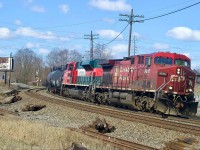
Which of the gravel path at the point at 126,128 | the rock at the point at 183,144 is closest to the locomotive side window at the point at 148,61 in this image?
the gravel path at the point at 126,128

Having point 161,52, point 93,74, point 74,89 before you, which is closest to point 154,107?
point 161,52

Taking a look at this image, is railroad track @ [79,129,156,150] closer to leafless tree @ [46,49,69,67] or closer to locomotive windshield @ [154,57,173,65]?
locomotive windshield @ [154,57,173,65]

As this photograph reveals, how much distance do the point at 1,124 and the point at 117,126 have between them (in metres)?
4.97

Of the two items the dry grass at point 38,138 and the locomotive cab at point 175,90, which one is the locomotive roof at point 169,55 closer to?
the locomotive cab at point 175,90

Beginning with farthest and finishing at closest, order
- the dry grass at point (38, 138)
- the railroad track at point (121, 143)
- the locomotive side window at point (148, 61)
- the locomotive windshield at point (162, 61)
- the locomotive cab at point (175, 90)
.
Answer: the locomotive side window at point (148, 61)
the locomotive windshield at point (162, 61)
the locomotive cab at point (175, 90)
the railroad track at point (121, 143)
the dry grass at point (38, 138)

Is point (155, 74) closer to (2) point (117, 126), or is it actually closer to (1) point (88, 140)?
(2) point (117, 126)

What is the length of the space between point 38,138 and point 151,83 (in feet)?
34.9

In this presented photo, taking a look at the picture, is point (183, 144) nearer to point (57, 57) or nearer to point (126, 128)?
point (126, 128)

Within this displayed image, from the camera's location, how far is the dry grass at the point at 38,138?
10.6 meters

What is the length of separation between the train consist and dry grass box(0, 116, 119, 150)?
8427 mm

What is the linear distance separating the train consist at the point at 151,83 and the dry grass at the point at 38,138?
843 cm

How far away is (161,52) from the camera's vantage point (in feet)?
71.8

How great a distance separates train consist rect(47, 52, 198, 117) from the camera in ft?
68.3

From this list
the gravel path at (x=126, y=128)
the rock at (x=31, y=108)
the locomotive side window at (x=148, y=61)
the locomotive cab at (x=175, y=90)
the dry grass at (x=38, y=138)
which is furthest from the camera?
the rock at (x=31, y=108)
